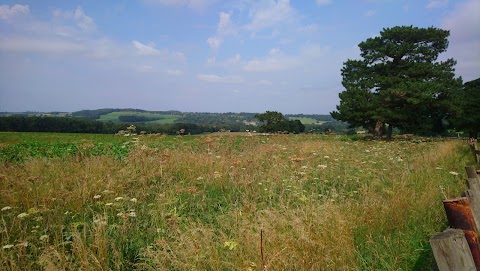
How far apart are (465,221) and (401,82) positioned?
1081 inches

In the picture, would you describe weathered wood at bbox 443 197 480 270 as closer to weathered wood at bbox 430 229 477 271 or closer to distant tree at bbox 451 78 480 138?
weathered wood at bbox 430 229 477 271

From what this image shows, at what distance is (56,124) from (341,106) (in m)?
58.4

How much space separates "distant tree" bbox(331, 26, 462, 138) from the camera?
979 inches

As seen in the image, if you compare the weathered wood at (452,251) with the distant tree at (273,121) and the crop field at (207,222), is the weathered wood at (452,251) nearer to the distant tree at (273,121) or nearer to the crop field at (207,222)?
the crop field at (207,222)

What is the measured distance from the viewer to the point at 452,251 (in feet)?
5.18

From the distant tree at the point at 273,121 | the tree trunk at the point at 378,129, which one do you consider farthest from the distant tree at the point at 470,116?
the distant tree at the point at 273,121

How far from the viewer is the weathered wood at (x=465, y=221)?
6.14 feet

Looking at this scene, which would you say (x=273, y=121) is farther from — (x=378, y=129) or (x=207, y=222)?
(x=207, y=222)

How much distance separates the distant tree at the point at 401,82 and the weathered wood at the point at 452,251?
26399 millimetres

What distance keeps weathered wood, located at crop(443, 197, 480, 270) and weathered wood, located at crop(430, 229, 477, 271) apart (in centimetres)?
37

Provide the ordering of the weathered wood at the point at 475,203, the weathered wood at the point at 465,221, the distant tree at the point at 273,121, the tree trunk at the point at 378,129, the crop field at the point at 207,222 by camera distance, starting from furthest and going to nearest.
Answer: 1. the distant tree at the point at 273,121
2. the tree trunk at the point at 378,129
3. the crop field at the point at 207,222
4. the weathered wood at the point at 475,203
5. the weathered wood at the point at 465,221

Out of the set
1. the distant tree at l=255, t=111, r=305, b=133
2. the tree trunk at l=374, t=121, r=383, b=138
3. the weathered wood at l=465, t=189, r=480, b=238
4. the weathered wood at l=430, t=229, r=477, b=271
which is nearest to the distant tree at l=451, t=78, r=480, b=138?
the tree trunk at l=374, t=121, r=383, b=138

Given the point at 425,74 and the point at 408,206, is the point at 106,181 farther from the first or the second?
the point at 425,74

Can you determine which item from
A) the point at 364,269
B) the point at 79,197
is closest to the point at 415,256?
the point at 364,269
